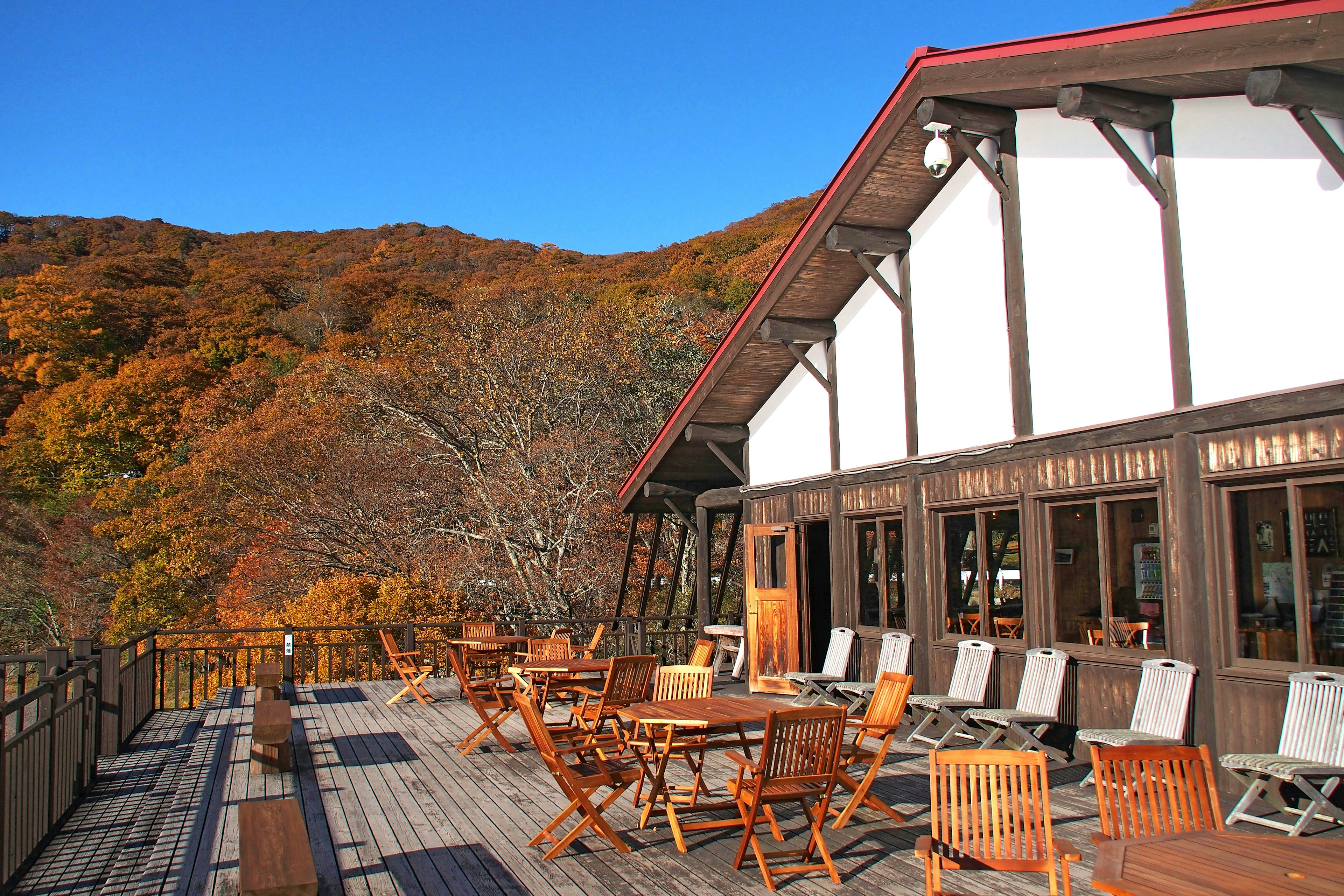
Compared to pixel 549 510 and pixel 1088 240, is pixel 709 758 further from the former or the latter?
pixel 549 510

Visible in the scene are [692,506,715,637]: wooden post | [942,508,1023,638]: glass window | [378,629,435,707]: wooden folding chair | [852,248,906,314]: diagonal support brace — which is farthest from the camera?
[692,506,715,637]: wooden post

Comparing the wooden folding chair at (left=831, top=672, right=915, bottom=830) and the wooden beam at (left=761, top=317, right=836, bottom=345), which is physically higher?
the wooden beam at (left=761, top=317, right=836, bottom=345)

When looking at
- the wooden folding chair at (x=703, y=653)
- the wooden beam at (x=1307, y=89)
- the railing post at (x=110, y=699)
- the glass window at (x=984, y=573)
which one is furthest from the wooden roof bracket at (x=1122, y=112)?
the railing post at (x=110, y=699)

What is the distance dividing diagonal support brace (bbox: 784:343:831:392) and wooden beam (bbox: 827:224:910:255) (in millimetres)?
1706

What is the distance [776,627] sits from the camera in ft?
36.1

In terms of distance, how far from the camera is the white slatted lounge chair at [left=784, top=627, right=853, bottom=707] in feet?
31.0

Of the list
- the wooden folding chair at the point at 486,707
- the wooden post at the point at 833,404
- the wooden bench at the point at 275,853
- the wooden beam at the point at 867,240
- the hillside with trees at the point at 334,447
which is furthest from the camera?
the hillside with trees at the point at 334,447

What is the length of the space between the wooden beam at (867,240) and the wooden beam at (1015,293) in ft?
4.55

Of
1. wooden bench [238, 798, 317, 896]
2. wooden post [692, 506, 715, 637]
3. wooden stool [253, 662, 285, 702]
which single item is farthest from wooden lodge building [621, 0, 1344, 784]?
wooden stool [253, 662, 285, 702]

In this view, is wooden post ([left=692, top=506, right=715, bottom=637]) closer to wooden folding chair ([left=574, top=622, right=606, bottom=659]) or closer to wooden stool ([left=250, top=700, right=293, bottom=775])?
wooden folding chair ([left=574, top=622, right=606, bottom=659])

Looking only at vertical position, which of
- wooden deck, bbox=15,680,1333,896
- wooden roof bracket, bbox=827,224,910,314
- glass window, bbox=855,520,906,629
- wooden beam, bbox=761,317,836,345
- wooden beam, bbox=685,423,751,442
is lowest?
wooden deck, bbox=15,680,1333,896

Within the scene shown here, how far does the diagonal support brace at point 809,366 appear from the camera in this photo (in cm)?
1055

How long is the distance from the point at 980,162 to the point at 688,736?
199 inches

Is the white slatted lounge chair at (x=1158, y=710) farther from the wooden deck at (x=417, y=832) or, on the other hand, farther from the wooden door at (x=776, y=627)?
the wooden door at (x=776, y=627)
